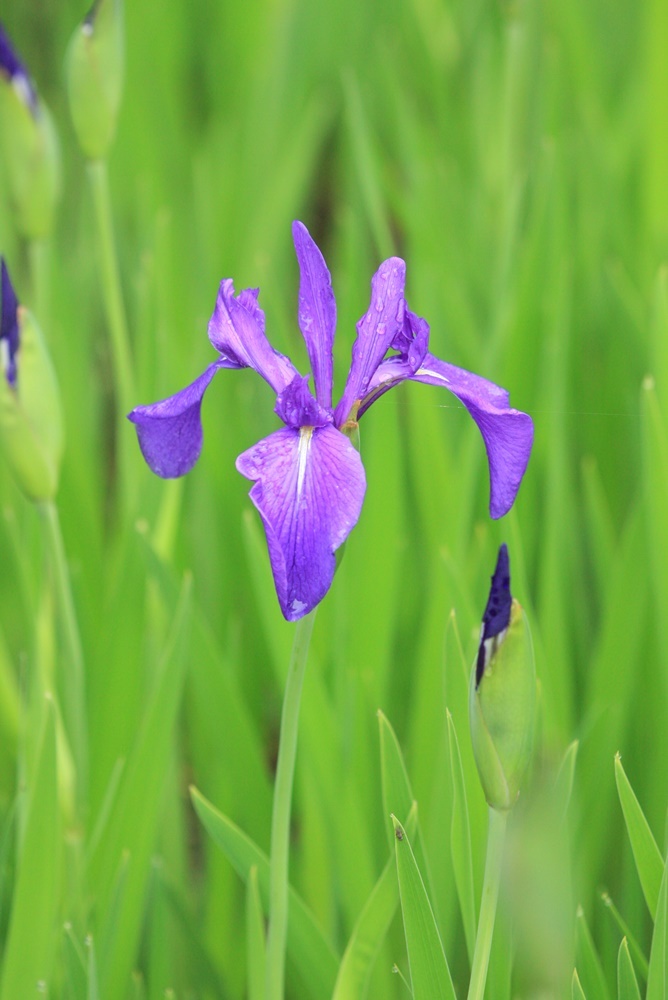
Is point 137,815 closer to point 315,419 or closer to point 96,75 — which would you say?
point 315,419

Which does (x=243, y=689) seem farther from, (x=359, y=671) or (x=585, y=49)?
(x=585, y=49)

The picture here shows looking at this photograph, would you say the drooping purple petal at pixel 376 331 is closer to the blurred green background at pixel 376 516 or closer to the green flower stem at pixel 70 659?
the blurred green background at pixel 376 516

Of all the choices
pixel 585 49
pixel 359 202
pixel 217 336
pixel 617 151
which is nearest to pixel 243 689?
pixel 217 336

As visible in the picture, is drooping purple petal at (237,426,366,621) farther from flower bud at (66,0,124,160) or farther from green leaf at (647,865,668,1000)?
flower bud at (66,0,124,160)

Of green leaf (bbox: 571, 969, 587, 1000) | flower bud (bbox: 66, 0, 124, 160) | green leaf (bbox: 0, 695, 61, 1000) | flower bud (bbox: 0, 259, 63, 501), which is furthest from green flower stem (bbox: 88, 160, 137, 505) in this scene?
green leaf (bbox: 571, 969, 587, 1000)

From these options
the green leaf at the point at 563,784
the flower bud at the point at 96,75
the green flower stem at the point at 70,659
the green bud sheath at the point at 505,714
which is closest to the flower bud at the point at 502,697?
the green bud sheath at the point at 505,714

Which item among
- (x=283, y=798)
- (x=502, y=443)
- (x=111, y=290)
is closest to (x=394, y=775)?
(x=283, y=798)
